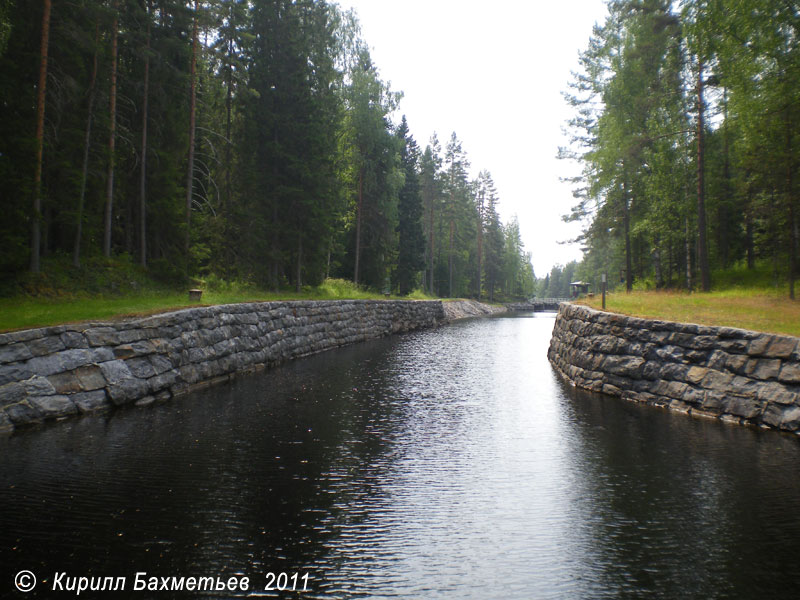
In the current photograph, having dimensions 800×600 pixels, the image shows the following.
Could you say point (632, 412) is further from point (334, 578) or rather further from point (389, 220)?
point (389, 220)

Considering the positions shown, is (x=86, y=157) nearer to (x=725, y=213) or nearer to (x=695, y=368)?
(x=695, y=368)

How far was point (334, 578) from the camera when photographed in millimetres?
3689

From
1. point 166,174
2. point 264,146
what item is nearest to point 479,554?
point 166,174

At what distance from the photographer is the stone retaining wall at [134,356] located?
781 cm

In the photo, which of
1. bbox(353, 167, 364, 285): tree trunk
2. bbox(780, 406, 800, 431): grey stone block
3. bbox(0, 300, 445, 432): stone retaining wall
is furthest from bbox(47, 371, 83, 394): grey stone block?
bbox(353, 167, 364, 285): tree trunk

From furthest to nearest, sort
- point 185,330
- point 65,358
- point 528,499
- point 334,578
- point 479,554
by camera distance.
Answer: point 185,330, point 65,358, point 528,499, point 479,554, point 334,578

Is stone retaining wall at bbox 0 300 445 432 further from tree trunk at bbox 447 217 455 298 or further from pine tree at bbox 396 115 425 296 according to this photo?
tree trunk at bbox 447 217 455 298

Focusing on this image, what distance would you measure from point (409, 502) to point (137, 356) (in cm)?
726

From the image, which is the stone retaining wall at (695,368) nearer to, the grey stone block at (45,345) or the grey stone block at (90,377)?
the grey stone block at (90,377)

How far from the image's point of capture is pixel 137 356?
9.91 m

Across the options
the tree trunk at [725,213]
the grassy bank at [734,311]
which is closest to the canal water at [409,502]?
the grassy bank at [734,311]

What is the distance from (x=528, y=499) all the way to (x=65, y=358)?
312 inches

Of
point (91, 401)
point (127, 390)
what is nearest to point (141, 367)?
point (127, 390)

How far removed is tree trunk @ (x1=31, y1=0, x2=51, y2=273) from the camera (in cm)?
1259
